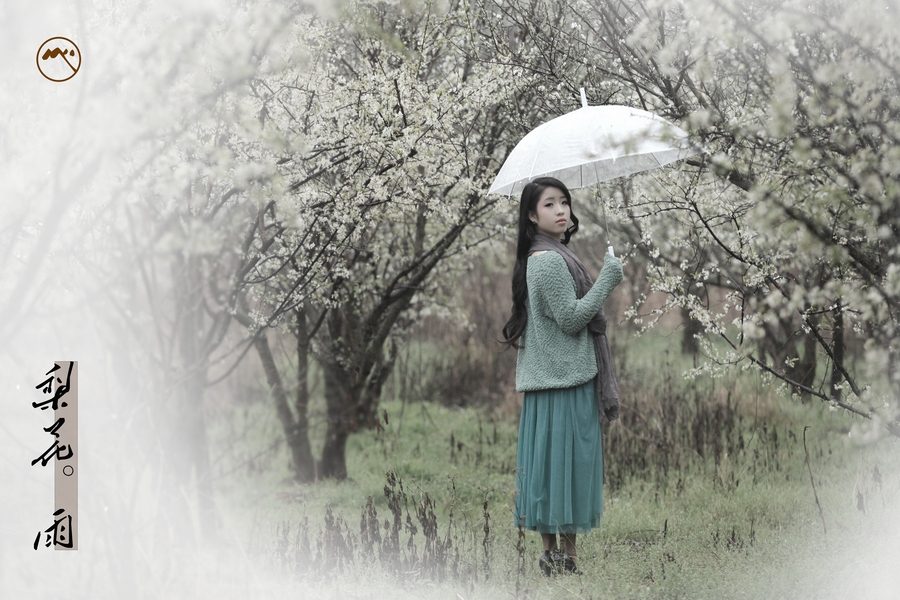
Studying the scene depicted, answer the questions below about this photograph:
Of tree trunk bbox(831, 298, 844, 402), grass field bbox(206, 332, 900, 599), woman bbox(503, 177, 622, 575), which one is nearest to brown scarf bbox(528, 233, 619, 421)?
woman bbox(503, 177, 622, 575)

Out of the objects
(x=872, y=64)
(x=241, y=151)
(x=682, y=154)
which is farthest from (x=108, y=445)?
(x=872, y=64)

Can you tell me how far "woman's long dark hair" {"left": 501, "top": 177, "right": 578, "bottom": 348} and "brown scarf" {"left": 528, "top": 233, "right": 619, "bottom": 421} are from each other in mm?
50

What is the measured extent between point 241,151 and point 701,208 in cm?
257

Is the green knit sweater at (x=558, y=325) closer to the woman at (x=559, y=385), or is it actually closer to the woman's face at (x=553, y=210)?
the woman at (x=559, y=385)

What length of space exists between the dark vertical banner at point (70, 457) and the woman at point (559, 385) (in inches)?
69.0

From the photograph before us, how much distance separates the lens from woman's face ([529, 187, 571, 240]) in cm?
378

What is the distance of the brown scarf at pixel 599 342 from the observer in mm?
3678

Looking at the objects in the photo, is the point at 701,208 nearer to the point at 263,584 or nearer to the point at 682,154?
the point at 682,154

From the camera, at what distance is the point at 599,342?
375 centimetres

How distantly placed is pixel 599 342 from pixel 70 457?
2125mm

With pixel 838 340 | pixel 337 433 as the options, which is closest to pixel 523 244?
pixel 838 340

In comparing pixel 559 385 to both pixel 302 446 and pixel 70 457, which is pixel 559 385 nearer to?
pixel 70 457

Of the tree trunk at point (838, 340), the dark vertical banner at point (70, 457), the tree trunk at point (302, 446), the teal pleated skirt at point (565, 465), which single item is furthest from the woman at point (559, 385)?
the tree trunk at point (302, 446)

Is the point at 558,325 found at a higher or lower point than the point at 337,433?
higher
